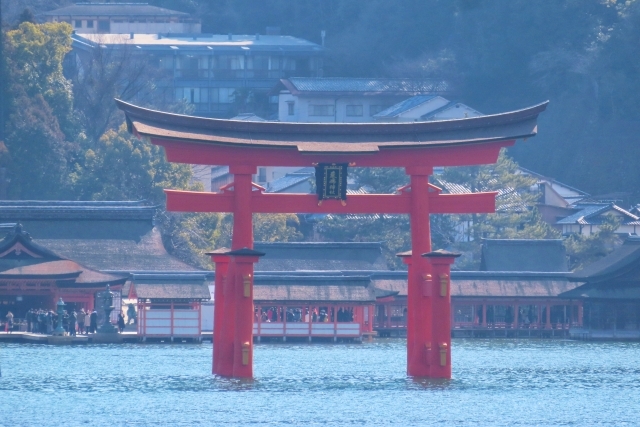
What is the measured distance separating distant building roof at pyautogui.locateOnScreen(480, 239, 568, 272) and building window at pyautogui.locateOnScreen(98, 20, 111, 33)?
53950 mm

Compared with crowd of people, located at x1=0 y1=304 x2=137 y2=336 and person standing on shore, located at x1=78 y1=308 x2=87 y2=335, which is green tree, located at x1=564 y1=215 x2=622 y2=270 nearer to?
crowd of people, located at x1=0 y1=304 x2=137 y2=336

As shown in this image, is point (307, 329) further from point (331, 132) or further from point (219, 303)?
point (331, 132)

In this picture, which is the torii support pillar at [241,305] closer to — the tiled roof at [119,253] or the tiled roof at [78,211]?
the tiled roof at [119,253]

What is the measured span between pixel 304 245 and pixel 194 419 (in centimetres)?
3637

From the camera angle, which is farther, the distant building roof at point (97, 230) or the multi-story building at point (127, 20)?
the multi-story building at point (127, 20)

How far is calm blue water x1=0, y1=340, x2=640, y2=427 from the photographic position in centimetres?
2888

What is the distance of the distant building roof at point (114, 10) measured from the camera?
111 meters

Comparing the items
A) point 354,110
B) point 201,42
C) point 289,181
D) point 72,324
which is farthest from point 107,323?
point 201,42

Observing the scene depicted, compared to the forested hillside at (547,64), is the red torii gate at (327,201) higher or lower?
lower

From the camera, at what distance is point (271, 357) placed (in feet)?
146

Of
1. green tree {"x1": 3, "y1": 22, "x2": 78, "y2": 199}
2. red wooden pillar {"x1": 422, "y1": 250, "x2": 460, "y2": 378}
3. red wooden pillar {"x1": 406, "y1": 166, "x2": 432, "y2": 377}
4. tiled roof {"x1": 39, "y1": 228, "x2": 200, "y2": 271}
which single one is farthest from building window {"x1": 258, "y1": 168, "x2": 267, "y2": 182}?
red wooden pillar {"x1": 422, "y1": 250, "x2": 460, "y2": 378}

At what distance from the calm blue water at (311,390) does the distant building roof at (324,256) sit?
56.7 feet

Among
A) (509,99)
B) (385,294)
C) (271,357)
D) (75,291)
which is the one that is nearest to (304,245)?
(385,294)

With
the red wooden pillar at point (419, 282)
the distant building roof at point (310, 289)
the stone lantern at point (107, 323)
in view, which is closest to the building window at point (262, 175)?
the distant building roof at point (310, 289)
